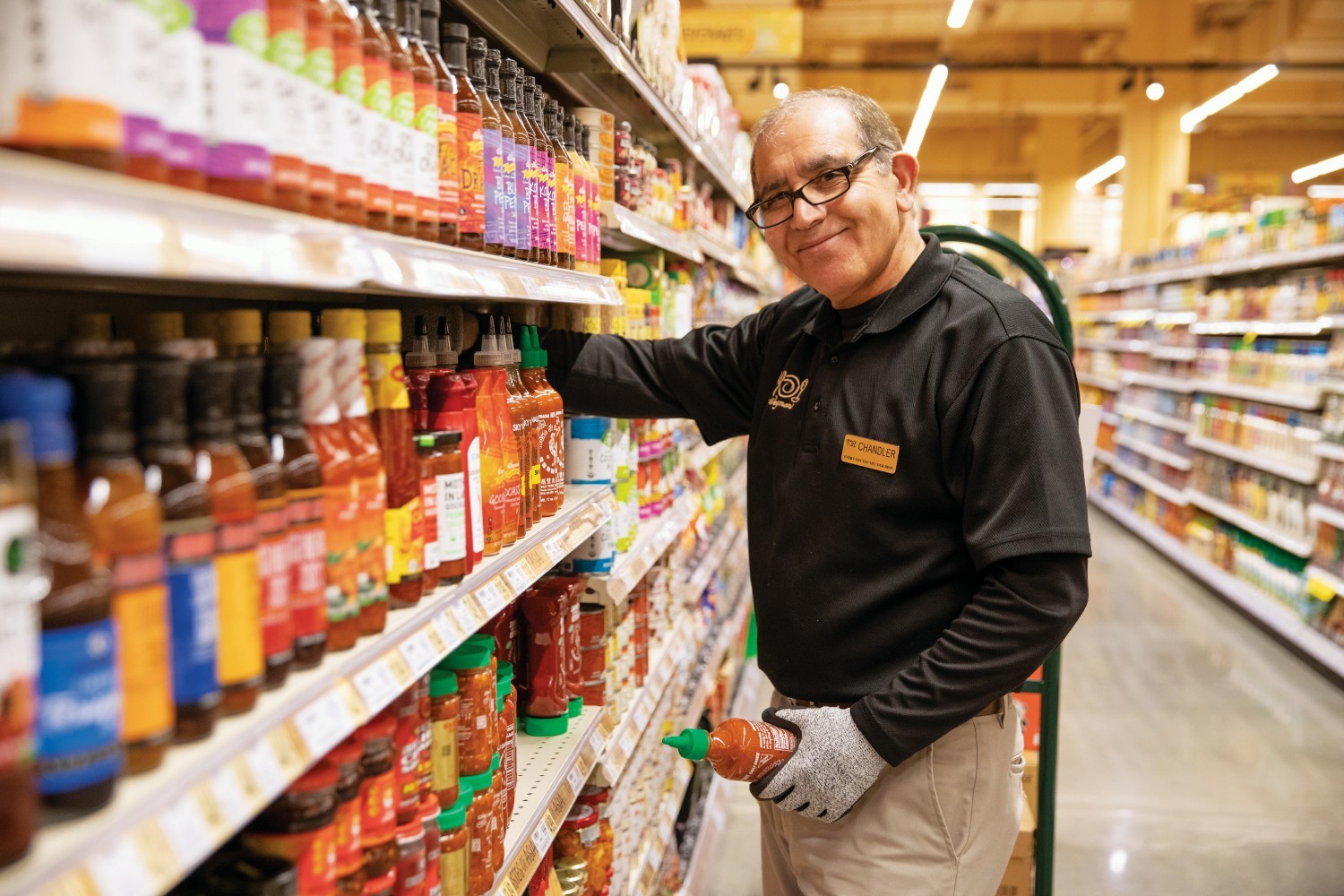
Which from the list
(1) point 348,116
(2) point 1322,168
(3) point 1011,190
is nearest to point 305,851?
(1) point 348,116

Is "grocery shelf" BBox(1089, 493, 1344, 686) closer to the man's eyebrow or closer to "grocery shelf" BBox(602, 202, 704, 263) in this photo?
"grocery shelf" BBox(602, 202, 704, 263)

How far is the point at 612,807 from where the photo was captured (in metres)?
2.43

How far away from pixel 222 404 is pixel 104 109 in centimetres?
27

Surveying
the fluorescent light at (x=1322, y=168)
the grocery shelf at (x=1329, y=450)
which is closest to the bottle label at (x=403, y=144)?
the grocery shelf at (x=1329, y=450)

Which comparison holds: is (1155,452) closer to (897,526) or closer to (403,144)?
(897,526)

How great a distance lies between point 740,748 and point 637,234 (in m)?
1.21

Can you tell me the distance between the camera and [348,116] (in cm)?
108

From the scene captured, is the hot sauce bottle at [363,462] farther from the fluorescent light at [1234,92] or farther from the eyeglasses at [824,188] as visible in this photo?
the fluorescent light at [1234,92]

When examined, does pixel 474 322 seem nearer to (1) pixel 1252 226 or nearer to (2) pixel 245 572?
(2) pixel 245 572

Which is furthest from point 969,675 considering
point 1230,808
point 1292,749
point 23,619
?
point 1292,749

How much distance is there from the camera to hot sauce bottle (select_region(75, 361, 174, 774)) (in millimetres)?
800

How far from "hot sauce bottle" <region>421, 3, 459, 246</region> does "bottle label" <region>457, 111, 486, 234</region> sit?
31 mm

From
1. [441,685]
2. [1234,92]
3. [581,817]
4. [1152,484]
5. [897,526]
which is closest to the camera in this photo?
[441,685]

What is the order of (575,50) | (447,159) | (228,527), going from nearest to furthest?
(228,527)
(447,159)
(575,50)
